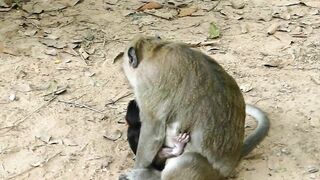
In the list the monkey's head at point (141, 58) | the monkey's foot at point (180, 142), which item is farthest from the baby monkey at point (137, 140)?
the monkey's head at point (141, 58)

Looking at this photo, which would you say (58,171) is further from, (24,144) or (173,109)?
(173,109)

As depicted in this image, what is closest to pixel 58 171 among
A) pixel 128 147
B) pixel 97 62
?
pixel 128 147

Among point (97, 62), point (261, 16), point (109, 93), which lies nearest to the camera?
point (109, 93)

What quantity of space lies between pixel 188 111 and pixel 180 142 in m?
0.23

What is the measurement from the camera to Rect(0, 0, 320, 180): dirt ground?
557 centimetres

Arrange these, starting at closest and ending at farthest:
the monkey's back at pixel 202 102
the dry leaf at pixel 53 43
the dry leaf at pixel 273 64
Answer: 1. the monkey's back at pixel 202 102
2. the dry leaf at pixel 273 64
3. the dry leaf at pixel 53 43

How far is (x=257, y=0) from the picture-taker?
8227 millimetres

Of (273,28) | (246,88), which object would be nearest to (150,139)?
(246,88)

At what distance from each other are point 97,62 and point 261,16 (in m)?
2.05

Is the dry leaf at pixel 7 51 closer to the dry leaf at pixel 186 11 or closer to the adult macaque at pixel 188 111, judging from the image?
the dry leaf at pixel 186 11

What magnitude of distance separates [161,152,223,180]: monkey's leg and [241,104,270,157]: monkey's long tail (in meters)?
0.56

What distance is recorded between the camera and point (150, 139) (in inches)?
199

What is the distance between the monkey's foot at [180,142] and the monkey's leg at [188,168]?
0.14 ft

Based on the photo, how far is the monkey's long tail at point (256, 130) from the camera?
18.0 feet
